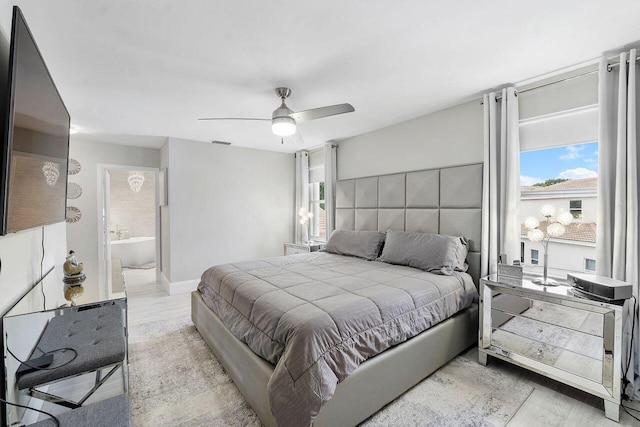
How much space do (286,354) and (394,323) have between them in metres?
0.81

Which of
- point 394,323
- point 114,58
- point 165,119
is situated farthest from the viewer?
point 165,119

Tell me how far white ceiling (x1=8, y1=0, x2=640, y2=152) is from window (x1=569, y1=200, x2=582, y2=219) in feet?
3.89

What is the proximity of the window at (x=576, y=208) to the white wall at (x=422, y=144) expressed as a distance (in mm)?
889

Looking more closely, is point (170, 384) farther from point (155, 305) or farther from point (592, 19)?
point (592, 19)

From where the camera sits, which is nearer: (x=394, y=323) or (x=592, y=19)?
(x=592, y=19)

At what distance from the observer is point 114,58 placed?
212 centimetres

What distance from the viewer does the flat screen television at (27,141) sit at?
3.34 ft

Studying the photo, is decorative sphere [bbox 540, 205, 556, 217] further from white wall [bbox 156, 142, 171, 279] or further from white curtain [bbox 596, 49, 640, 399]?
white wall [bbox 156, 142, 171, 279]

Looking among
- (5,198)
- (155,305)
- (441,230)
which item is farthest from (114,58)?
(441,230)

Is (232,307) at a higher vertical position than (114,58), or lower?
lower

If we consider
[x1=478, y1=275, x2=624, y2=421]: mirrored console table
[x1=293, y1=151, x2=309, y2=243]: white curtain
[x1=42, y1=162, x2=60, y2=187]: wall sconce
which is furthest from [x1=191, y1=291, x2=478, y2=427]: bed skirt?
[x1=293, y1=151, x2=309, y2=243]: white curtain

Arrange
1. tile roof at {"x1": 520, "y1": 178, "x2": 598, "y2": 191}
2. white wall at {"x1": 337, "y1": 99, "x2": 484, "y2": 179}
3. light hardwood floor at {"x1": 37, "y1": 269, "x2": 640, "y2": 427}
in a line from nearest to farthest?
light hardwood floor at {"x1": 37, "y1": 269, "x2": 640, "y2": 427}
tile roof at {"x1": 520, "y1": 178, "x2": 598, "y2": 191}
white wall at {"x1": 337, "y1": 99, "x2": 484, "y2": 179}

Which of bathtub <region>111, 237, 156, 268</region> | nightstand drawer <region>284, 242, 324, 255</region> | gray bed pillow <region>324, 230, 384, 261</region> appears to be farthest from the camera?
bathtub <region>111, 237, 156, 268</region>

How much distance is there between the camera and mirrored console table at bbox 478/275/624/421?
177cm
